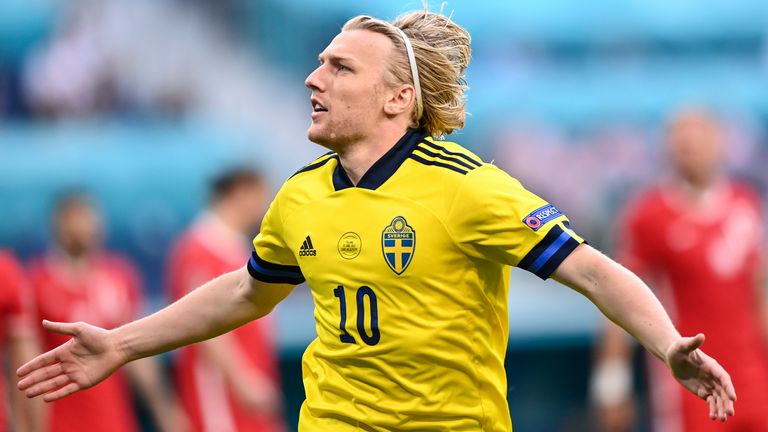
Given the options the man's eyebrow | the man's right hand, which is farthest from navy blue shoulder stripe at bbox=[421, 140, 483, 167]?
the man's right hand

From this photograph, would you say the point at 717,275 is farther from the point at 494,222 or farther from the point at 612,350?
the point at 494,222

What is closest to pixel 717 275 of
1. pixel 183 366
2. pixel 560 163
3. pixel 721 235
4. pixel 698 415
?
pixel 721 235

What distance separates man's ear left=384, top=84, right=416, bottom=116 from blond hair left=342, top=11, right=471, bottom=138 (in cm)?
3

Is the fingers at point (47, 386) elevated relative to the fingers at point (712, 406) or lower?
lower

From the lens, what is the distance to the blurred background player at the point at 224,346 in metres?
9.08

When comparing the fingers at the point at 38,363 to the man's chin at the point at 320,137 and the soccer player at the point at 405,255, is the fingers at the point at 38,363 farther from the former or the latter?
the man's chin at the point at 320,137

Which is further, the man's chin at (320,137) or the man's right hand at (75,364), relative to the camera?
the man's right hand at (75,364)

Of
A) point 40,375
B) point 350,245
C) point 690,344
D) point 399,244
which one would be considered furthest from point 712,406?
point 40,375

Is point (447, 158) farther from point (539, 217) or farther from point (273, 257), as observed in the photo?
point (273, 257)

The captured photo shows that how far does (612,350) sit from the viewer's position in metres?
8.61

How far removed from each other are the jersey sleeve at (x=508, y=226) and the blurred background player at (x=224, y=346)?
4.69m

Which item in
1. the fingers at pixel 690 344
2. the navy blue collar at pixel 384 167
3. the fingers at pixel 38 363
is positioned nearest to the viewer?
the fingers at pixel 690 344

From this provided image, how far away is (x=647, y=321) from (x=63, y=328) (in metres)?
1.98

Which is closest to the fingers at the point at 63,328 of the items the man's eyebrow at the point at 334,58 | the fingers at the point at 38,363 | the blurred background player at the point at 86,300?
the fingers at the point at 38,363
